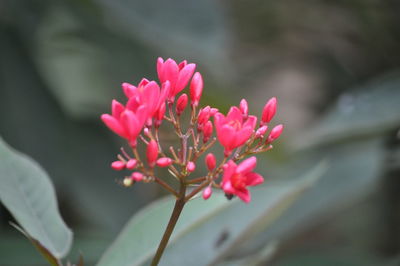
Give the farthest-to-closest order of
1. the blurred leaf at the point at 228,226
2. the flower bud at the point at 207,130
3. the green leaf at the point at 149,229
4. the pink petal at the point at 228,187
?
the blurred leaf at the point at 228,226, the green leaf at the point at 149,229, the flower bud at the point at 207,130, the pink petal at the point at 228,187

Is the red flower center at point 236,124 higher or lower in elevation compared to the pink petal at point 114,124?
lower

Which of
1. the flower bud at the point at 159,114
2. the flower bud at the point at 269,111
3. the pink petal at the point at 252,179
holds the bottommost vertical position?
the pink petal at the point at 252,179

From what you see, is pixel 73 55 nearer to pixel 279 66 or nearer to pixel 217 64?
pixel 217 64

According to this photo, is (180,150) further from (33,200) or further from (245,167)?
(33,200)

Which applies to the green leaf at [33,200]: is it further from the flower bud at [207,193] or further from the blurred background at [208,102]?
the blurred background at [208,102]

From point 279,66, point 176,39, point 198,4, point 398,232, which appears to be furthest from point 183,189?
point 279,66

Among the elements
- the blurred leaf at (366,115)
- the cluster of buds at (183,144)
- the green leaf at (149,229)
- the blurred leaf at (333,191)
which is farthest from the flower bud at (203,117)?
the blurred leaf at (366,115)
